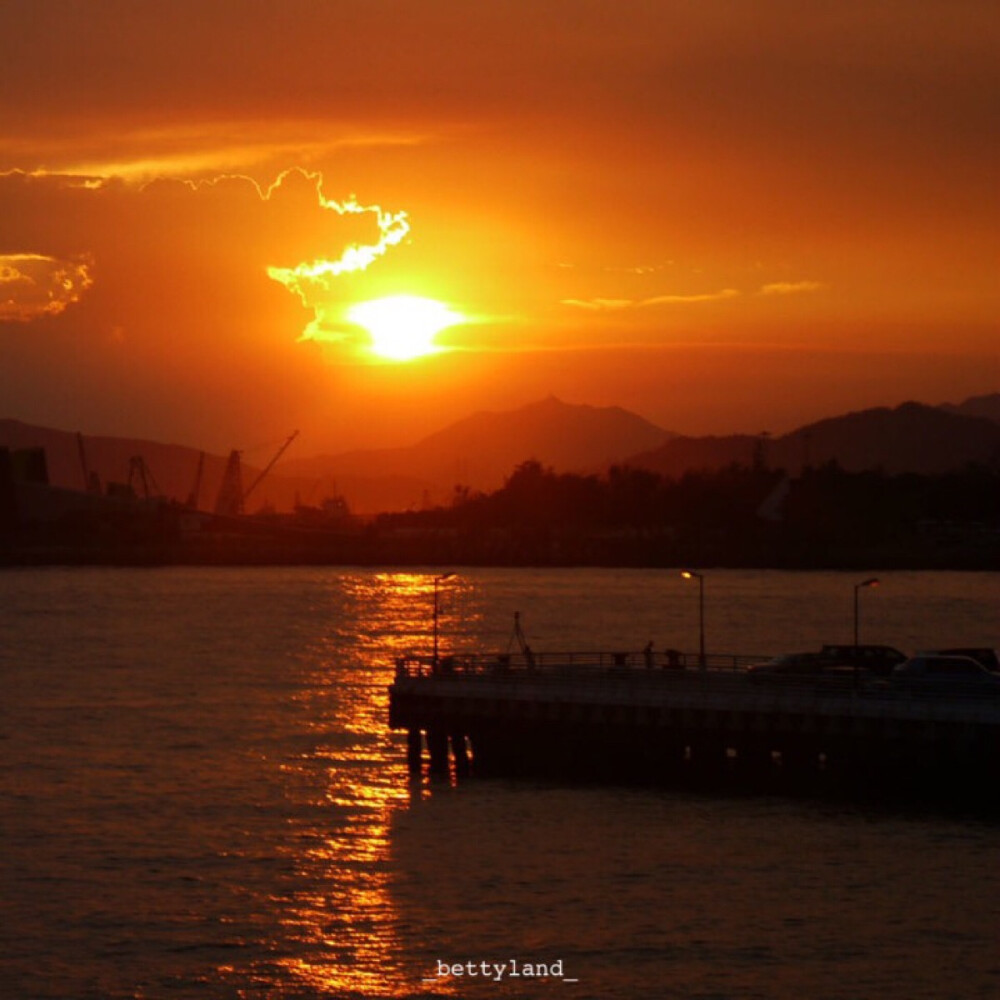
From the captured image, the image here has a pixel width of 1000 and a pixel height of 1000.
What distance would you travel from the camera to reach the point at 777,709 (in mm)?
52688

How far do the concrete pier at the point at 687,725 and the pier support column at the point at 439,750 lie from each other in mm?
41

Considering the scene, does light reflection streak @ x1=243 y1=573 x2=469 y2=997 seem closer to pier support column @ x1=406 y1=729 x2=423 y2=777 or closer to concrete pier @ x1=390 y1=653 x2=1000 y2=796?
pier support column @ x1=406 y1=729 x2=423 y2=777

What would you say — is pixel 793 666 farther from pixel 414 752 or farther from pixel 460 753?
→ pixel 414 752

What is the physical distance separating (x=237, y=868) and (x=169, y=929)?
566cm

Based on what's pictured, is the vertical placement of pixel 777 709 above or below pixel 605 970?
above

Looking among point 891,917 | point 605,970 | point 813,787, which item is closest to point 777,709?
point 813,787

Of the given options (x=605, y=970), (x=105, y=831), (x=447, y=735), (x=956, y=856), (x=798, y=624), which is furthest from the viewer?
(x=798, y=624)

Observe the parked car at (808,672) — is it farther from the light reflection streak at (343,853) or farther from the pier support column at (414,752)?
the light reflection streak at (343,853)

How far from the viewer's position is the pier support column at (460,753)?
57.6m

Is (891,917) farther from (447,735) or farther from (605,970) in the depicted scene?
(447,735)

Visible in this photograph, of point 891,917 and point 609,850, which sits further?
point 609,850

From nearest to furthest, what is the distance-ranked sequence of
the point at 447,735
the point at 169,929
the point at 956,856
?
the point at 169,929
the point at 956,856
the point at 447,735

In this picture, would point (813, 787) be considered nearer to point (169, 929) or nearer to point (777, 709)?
point (777, 709)

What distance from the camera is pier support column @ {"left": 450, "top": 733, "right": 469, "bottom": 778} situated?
57625 millimetres
